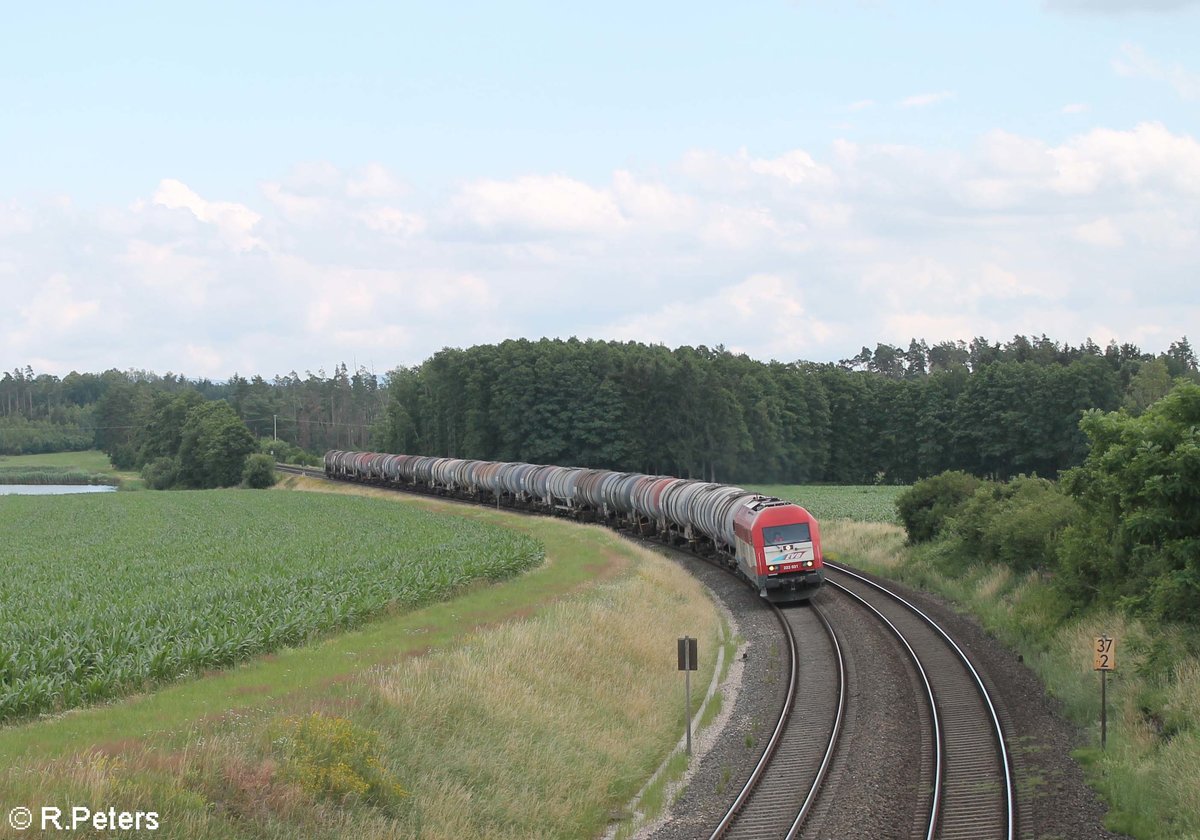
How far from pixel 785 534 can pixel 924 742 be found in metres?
14.6

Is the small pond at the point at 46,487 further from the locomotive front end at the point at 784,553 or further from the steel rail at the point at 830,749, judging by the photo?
the steel rail at the point at 830,749

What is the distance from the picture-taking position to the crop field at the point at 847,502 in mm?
65062

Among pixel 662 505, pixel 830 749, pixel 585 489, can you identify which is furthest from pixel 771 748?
pixel 585 489

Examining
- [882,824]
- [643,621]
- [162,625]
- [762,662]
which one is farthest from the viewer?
[643,621]

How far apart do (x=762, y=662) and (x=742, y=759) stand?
7.95 m

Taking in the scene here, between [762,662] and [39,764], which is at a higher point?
[39,764]

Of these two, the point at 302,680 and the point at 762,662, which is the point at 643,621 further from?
the point at 302,680

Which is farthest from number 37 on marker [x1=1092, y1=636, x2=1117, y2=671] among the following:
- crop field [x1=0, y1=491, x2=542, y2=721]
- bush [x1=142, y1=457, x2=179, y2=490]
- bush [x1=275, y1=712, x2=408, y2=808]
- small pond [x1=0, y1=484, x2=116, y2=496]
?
small pond [x1=0, y1=484, x2=116, y2=496]

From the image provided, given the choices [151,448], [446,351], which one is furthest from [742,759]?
[151,448]

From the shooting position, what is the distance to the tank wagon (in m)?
35.4

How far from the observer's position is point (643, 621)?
3056cm

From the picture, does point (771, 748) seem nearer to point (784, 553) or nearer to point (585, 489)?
point (784, 553)

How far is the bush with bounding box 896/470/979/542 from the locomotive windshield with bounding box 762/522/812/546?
11.3 metres

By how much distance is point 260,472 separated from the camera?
114 meters
